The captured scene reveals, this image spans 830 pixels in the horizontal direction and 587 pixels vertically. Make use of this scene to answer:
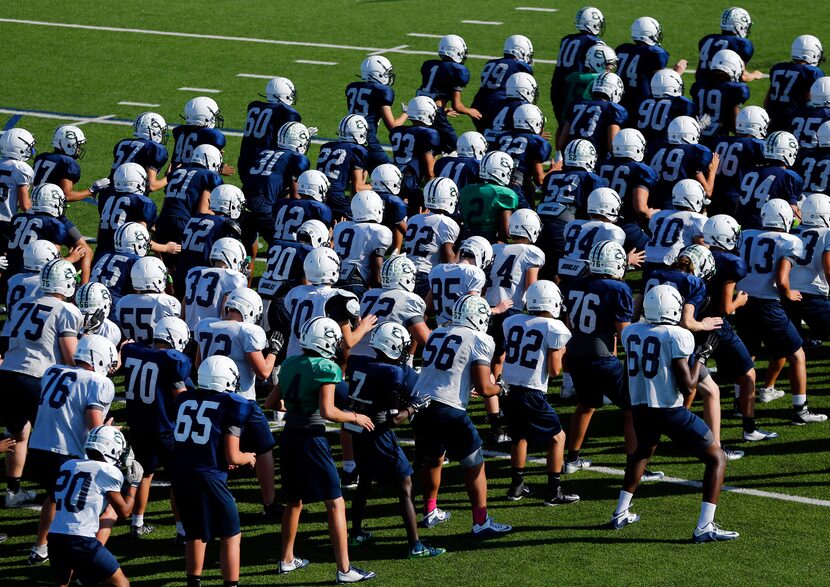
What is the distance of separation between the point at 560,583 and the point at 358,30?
62.4 ft

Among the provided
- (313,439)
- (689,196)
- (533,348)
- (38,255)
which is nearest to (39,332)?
(38,255)

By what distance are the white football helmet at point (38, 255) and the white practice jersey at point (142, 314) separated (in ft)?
3.37

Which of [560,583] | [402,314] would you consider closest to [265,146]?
[402,314]

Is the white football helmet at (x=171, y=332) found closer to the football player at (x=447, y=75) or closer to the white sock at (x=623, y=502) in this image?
the white sock at (x=623, y=502)

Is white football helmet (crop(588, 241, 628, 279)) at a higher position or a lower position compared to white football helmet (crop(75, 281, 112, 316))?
higher

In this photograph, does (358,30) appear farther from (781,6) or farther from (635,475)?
(635,475)

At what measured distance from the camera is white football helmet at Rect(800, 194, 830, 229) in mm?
12625

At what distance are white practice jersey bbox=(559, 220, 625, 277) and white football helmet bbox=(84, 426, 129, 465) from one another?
16.1 feet

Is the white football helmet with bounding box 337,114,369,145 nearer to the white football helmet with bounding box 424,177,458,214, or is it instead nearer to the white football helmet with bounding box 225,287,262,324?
the white football helmet with bounding box 424,177,458,214

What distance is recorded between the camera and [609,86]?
1619 centimetres

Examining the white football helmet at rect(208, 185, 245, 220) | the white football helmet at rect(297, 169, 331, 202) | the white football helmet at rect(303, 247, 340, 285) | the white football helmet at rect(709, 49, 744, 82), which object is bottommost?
the white football helmet at rect(303, 247, 340, 285)

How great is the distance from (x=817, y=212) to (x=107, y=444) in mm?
6704

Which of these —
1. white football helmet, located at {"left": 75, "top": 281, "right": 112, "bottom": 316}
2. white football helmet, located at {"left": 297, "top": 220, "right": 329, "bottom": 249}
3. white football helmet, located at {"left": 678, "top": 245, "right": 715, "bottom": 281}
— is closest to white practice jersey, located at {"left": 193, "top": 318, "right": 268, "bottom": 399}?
white football helmet, located at {"left": 75, "top": 281, "right": 112, "bottom": 316}

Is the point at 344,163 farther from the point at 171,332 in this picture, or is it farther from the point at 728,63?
the point at 171,332
